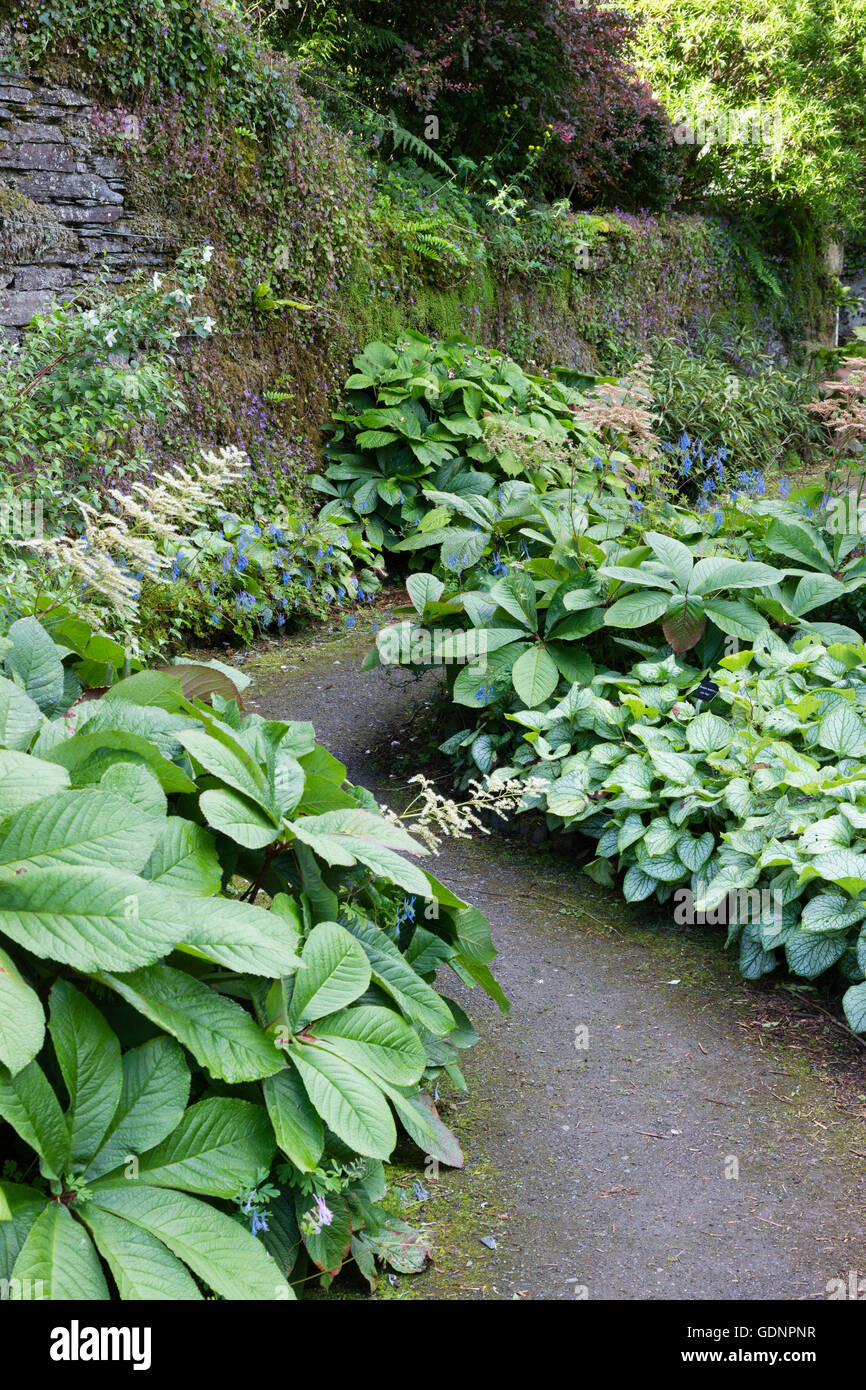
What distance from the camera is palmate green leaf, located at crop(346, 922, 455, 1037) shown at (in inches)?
81.0

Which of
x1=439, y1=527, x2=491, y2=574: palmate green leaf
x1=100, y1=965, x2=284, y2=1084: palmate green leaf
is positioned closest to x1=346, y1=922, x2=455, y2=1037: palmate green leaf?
x1=100, y1=965, x2=284, y2=1084: palmate green leaf

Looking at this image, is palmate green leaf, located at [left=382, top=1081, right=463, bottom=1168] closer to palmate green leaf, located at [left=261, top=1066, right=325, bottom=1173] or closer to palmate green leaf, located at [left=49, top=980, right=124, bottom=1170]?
palmate green leaf, located at [left=261, top=1066, right=325, bottom=1173]

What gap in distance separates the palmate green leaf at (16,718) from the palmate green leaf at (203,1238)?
73 cm

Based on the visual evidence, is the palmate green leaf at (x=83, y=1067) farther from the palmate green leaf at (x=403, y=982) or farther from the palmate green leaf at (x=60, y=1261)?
the palmate green leaf at (x=403, y=982)

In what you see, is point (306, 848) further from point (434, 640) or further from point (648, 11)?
point (648, 11)

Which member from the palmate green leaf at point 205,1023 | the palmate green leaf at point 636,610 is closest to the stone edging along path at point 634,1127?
the palmate green leaf at point 205,1023

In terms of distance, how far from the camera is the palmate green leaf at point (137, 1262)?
1.38m

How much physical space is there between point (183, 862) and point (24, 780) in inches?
12.5

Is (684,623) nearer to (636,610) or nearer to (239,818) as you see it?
(636,610)

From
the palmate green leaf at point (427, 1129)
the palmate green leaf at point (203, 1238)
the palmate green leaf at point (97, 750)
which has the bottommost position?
the palmate green leaf at point (427, 1129)

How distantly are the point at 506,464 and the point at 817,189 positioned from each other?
8.23 metres

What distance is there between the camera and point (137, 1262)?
1.41 metres

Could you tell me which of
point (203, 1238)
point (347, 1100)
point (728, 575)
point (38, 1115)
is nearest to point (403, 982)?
point (347, 1100)

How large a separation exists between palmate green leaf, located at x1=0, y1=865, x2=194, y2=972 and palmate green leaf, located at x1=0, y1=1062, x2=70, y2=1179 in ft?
0.60
